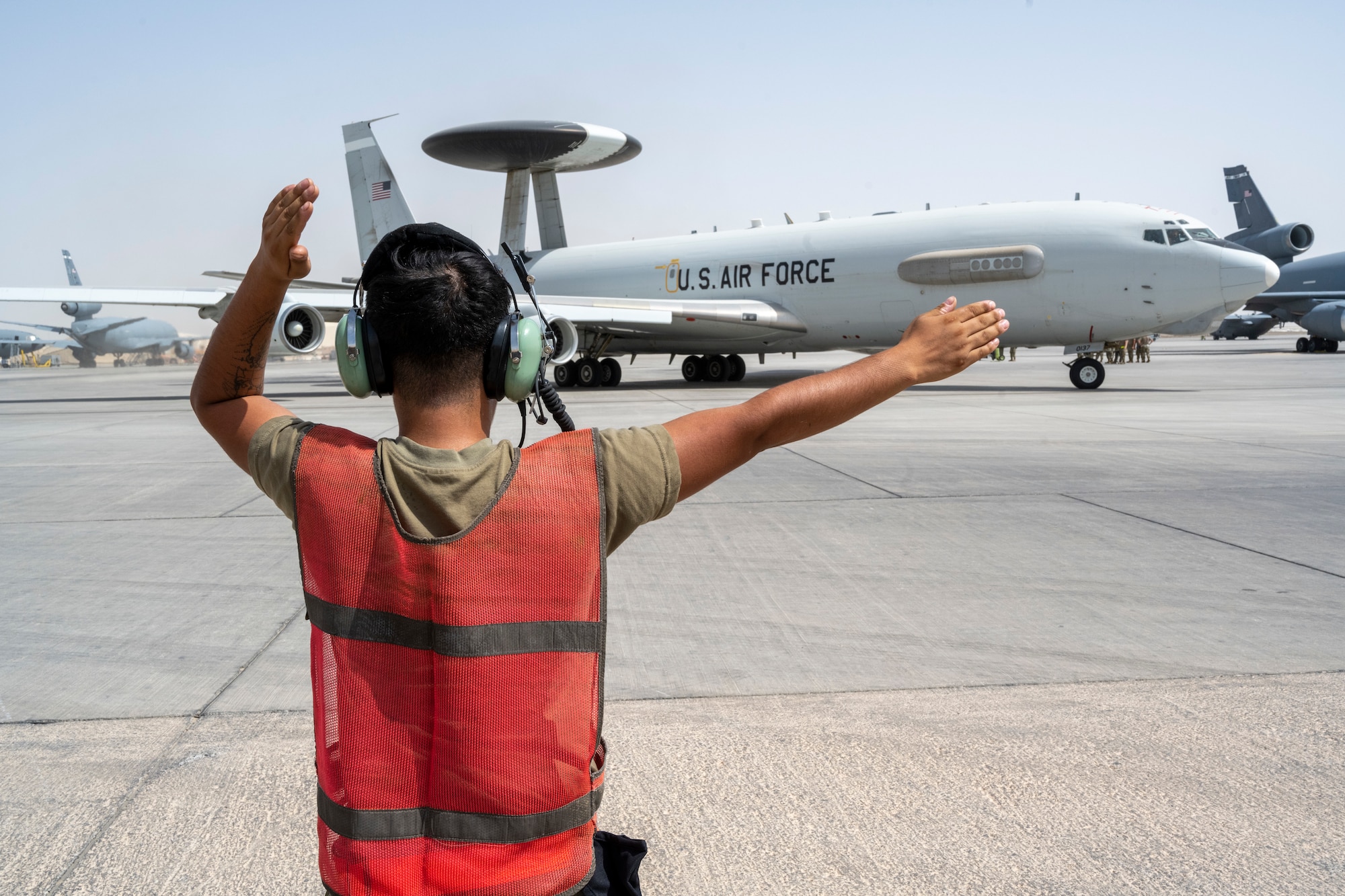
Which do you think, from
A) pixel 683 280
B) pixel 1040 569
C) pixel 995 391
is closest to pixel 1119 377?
pixel 995 391

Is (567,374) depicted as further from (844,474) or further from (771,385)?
(844,474)

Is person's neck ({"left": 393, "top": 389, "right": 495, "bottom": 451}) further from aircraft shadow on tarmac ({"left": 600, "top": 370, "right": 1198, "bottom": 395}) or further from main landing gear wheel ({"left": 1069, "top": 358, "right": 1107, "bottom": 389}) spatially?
main landing gear wheel ({"left": 1069, "top": 358, "right": 1107, "bottom": 389})

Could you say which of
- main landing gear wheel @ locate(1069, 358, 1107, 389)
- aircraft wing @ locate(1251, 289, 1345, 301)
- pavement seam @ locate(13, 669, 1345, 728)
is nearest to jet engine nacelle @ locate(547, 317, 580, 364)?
main landing gear wheel @ locate(1069, 358, 1107, 389)

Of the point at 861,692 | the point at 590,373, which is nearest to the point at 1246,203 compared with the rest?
the point at 590,373

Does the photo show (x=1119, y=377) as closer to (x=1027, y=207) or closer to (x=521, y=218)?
(x=1027, y=207)

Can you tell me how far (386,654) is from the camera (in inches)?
53.1

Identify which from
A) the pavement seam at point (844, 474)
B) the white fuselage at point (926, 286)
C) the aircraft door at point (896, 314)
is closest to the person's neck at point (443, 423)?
the pavement seam at point (844, 474)

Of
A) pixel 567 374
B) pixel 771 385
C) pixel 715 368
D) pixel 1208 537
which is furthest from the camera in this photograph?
pixel 715 368

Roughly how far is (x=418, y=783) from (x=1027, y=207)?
18.1 meters

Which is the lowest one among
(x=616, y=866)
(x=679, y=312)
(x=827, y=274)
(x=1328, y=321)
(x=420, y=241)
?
(x=616, y=866)

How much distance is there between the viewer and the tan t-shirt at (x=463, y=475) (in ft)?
4.34

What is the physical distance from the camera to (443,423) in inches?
57.7

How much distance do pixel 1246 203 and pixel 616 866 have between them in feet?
171

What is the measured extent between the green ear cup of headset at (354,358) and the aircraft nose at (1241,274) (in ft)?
58.1
